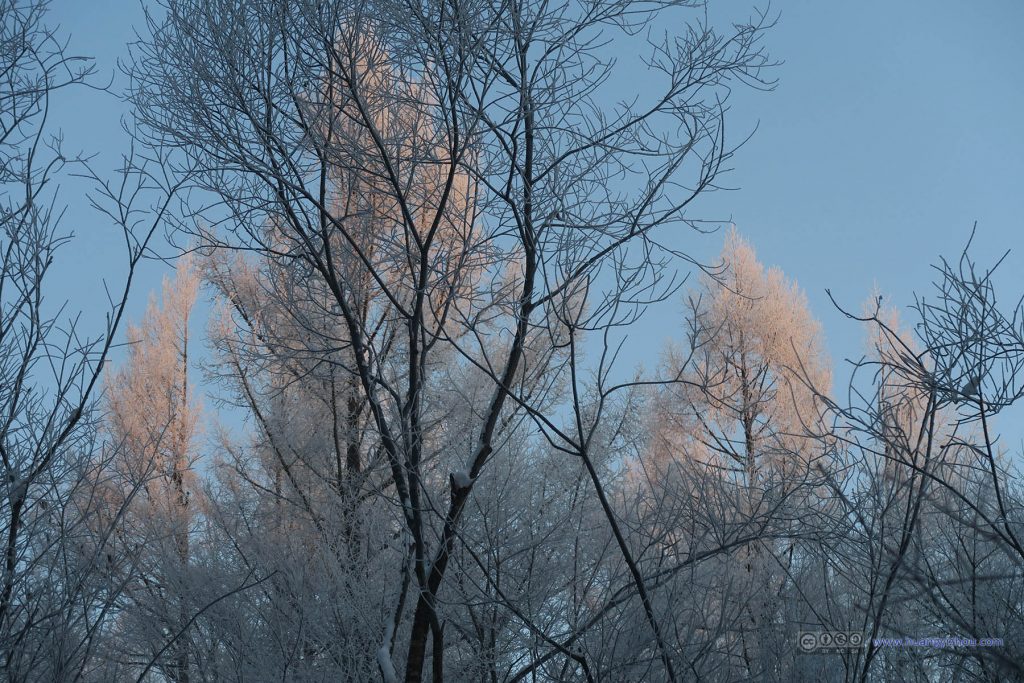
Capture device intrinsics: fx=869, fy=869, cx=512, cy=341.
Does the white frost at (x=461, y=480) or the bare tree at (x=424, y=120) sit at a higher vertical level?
the bare tree at (x=424, y=120)

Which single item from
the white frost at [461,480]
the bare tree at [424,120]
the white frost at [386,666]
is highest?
the bare tree at [424,120]

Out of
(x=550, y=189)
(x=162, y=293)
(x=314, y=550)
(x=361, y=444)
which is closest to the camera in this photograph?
(x=550, y=189)

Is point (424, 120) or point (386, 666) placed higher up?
point (424, 120)

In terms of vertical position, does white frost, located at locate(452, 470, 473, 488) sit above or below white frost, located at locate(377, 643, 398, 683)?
above

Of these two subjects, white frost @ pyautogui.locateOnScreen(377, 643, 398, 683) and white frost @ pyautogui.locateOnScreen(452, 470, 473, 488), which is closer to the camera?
white frost @ pyautogui.locateOnScreen(377, 643, 398, 683)

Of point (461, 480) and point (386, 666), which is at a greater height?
point (461, 480)

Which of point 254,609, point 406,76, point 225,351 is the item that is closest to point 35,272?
point 406,76

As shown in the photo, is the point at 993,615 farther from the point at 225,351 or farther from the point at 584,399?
the point at 225,351

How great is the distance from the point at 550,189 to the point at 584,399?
13.5ft

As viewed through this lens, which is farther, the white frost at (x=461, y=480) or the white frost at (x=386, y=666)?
the white frost at (x=461, y=480)

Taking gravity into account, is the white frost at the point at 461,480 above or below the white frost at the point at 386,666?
above

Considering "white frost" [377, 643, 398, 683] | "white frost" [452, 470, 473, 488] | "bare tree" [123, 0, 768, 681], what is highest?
"bare tree" [123, 0, 768, 681]

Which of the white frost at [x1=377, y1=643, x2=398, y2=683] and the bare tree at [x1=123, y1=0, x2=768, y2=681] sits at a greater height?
the bare tree at [x1=123, y1=0, x2=768, y2=681]

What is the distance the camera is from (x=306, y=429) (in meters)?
6.46
